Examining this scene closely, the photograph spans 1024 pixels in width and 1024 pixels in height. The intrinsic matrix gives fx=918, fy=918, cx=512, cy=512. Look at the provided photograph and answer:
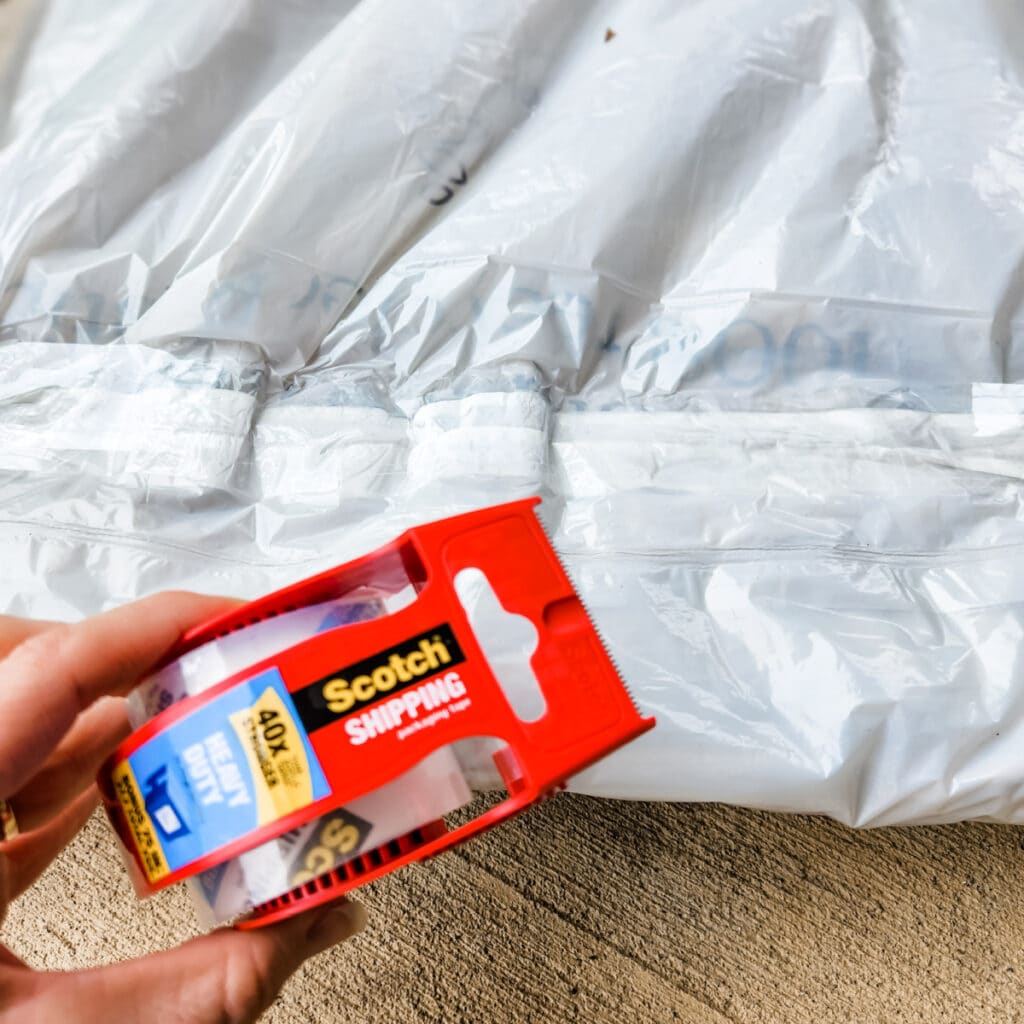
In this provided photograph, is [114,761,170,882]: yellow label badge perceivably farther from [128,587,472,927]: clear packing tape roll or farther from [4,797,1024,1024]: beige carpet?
[4,797,1024,1024]: beige carpet

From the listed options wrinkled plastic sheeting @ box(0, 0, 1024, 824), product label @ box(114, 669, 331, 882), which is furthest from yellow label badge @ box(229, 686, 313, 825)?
wrinkled plastic sheeting @ box(0, 0, 1024, 824)

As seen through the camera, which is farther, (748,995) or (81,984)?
(748,995)

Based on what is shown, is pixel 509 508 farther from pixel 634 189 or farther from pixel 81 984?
pixel 634 189

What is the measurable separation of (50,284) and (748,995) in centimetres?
59

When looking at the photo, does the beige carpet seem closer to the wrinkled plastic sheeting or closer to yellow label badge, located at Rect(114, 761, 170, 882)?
the wrinkled plastic sheeting

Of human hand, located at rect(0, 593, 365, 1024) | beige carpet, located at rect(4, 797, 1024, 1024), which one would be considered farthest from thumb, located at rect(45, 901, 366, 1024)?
beige carpet, located at rect(4, 797, 1024, 1024)

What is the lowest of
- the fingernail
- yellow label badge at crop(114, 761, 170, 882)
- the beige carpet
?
the beige carpet

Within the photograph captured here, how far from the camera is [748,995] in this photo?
20.3 inches

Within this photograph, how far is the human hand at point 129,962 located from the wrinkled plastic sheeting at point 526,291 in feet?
0.61

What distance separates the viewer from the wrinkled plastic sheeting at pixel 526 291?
0.51 metres

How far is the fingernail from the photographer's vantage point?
1.07ft

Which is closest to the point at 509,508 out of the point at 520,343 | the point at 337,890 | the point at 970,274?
the point at 337,890

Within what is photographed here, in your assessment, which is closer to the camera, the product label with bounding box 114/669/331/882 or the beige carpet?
the product label with bounding box 114/669/331/882

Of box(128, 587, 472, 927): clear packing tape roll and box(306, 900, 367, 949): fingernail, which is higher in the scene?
box(128, 587, 472, 927): clear packing tape roll
